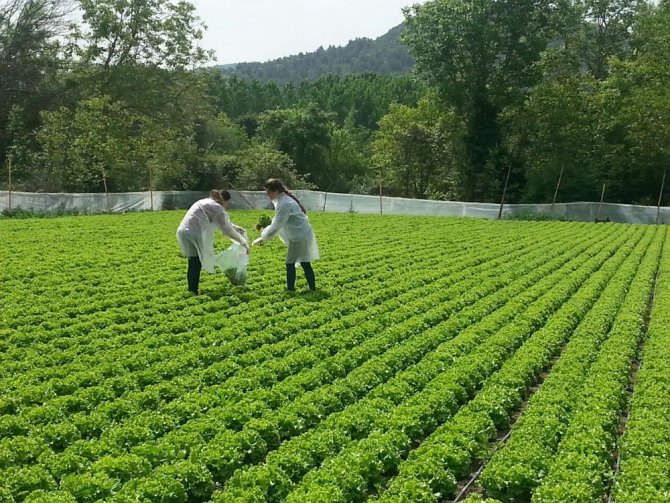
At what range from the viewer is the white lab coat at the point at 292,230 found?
11.6 meters

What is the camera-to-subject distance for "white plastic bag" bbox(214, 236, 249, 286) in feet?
40.0

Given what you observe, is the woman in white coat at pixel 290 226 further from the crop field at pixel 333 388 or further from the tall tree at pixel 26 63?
the tall tree at pixel 26 63

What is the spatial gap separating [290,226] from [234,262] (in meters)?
1.53

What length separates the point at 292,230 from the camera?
1175 cm

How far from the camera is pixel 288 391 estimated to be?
6.88m

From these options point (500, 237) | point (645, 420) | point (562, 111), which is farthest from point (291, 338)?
point (562, 111)

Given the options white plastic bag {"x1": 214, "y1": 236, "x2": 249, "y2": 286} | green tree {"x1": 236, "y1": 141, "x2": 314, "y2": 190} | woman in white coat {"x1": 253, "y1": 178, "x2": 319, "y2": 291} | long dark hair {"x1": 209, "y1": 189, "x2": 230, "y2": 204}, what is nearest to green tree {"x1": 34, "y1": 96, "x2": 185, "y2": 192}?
green tree {"x1": 236, "y1": 141, "x2": 314, "y2": 190}

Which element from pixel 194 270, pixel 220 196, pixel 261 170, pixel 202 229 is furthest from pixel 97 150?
pixel 202 229

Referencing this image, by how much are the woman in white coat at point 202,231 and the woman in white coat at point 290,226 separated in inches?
32.5

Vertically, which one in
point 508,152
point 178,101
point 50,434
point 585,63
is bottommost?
point 50,434

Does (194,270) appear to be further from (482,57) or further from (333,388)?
(482,57)

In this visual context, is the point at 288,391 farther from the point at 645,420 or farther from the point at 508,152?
the point at 508,152

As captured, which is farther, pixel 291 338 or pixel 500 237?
pixel 500 237

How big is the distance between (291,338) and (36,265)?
851cm
